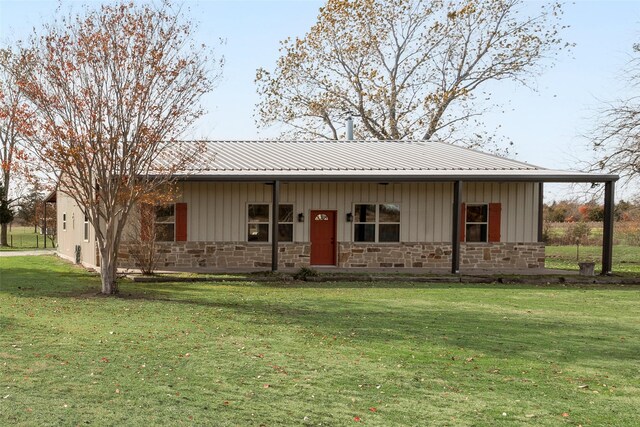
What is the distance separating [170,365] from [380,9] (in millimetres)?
28948

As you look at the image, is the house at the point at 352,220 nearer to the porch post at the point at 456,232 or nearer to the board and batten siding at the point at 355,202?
the board and batten siding at the point at 355,202

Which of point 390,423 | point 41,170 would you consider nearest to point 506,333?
point 390,423

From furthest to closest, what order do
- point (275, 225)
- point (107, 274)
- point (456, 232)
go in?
1. point (456, 232)
2. point (275, 225)
3. point (107, 274)

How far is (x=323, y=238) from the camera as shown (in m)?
20.7

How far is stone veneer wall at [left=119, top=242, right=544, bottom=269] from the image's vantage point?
2017 cm

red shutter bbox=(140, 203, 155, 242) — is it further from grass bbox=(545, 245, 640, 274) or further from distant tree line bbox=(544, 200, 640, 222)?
distant tree line bbox=(544, 200, 640, 222)

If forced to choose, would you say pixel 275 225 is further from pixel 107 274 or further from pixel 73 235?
pixel 73 235

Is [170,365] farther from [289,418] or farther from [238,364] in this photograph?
[289,418]

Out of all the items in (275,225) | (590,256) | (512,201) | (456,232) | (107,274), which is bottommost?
(590,256)

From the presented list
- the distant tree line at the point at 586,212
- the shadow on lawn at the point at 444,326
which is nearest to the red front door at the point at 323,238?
the shadow on lawn at the point at 444,326

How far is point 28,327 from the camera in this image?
9227 millimetres

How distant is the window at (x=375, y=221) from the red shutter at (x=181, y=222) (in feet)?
17.4

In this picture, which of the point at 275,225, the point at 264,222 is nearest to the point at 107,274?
the point at 275,225

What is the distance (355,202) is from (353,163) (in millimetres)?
1310
